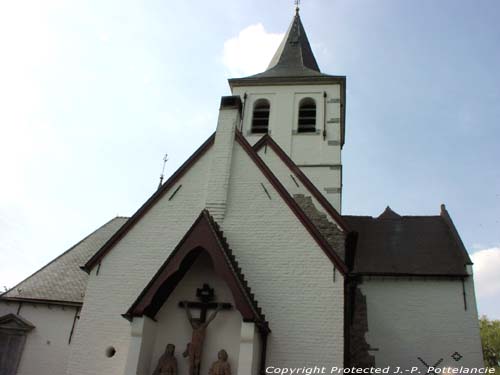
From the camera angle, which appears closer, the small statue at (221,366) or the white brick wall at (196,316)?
the small statue at (221,366)

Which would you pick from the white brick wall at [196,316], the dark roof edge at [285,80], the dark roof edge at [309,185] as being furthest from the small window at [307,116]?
the white brick wall at [196,316]

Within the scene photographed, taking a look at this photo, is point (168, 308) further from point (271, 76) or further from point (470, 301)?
point (271, 76)

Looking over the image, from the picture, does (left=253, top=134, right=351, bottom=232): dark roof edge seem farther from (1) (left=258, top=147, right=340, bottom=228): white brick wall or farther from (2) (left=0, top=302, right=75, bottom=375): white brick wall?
(2) (left=0, top=302, right=75, bottom=375): white brick wall

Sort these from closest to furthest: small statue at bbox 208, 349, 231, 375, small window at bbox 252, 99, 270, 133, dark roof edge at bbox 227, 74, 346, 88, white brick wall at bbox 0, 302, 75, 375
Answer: small statue at bbox 208, 349, 231, 375 → white brick wall at bbox 0, 302, 75, 375 → small window at bbox 252, 99, 270, 133 → dark roof edge at bbox 227, 74, 346, 88

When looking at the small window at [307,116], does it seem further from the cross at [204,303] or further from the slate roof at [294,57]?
the cross at [204,303]

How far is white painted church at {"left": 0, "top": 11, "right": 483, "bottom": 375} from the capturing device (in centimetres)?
959

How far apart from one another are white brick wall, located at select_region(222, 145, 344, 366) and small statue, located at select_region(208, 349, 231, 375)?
3.59 feet

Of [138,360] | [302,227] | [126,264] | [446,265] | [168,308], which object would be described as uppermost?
[446,265]

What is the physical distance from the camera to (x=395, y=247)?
58.2ft

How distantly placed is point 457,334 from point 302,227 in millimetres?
8038

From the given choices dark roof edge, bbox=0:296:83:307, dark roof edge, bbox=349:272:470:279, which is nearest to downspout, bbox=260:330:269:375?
dark roof edge, bbox=349:272:470:279

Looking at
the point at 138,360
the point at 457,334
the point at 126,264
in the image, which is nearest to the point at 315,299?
the point at 138,360

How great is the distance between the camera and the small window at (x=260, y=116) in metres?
21.1

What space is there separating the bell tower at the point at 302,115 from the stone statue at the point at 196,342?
9586mm
